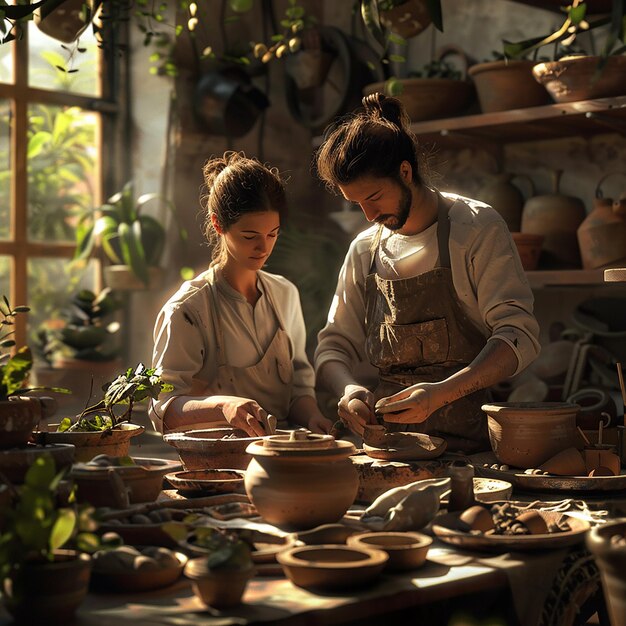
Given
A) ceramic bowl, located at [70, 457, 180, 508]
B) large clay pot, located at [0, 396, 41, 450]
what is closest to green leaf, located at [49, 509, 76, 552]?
ceramic bowl, located at [70, 457, 180, 508]

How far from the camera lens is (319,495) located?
1.87 meters

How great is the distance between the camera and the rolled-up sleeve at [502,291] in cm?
281

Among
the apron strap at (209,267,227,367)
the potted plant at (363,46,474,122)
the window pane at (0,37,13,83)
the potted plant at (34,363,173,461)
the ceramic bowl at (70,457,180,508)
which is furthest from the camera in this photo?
the window pane at (0,37,13,83)

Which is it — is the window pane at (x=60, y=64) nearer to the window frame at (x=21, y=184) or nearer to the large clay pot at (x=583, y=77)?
the window frame at (x=21, y=184)

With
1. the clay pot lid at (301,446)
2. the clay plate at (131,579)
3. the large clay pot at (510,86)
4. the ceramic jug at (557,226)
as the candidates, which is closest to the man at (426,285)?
the clay pot lid at (301,446)

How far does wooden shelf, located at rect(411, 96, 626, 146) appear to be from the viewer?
418cm

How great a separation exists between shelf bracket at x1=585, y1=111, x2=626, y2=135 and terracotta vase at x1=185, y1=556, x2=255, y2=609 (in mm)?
3143

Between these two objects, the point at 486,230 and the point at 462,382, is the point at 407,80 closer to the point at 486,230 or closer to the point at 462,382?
the point at 486,230

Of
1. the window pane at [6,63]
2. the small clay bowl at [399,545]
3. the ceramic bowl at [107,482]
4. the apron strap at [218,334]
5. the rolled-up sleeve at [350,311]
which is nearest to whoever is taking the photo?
Answer: the small clay bowl at [399,545]

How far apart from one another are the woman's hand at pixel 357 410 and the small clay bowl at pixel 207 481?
17.4 inches

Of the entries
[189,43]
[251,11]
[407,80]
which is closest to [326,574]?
[407,80]

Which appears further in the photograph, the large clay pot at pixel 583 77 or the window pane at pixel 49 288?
the window pane at pixel 49 288

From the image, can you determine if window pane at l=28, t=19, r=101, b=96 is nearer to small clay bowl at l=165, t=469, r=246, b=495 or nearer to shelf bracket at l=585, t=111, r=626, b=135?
shelf bracket at l=585, t=111, r=626, b=135

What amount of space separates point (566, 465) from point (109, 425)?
1.04m
